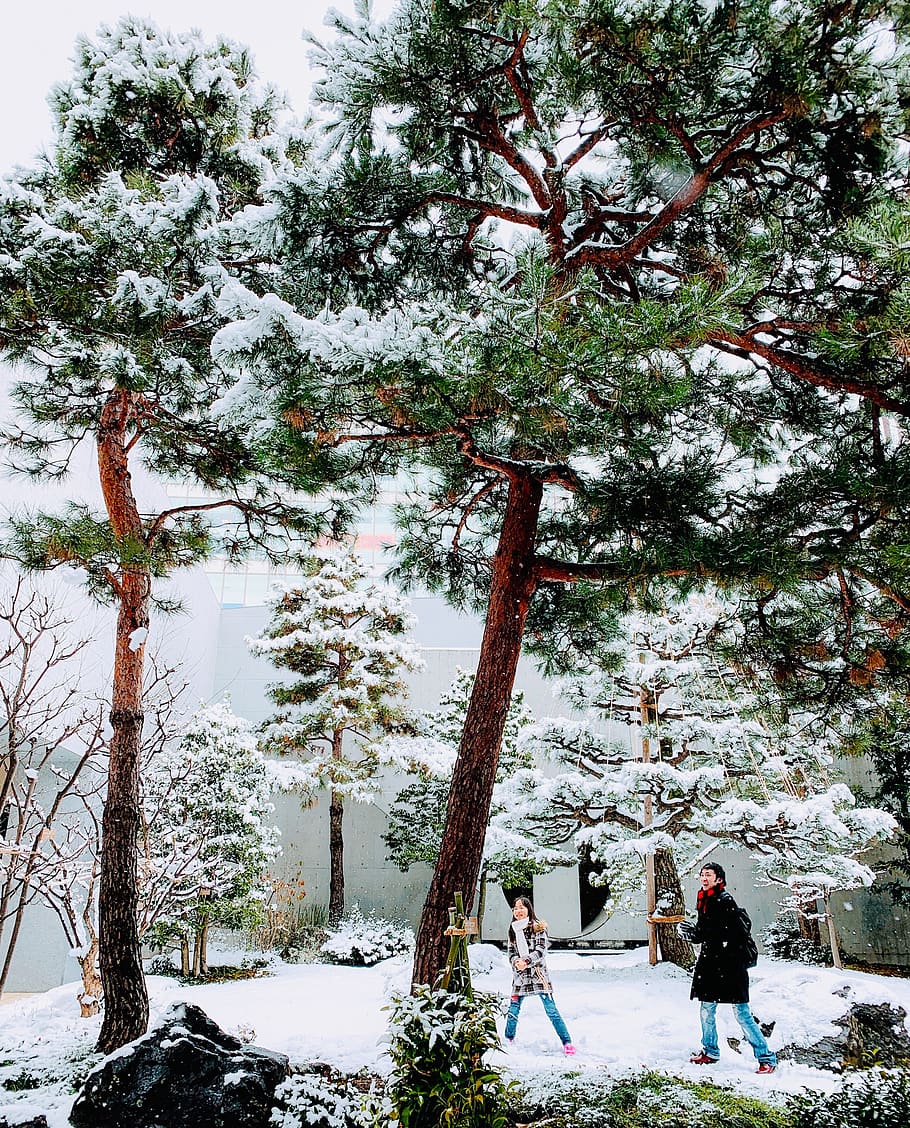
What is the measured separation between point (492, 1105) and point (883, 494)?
261 cm

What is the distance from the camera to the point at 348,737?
11062 millimetres

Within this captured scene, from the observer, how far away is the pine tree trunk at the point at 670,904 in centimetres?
711

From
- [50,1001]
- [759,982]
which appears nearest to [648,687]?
[759,982]

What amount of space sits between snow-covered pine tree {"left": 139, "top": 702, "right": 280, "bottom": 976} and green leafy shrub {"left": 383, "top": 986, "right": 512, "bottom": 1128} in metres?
4.37

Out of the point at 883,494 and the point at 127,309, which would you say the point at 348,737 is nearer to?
the point at 127,309

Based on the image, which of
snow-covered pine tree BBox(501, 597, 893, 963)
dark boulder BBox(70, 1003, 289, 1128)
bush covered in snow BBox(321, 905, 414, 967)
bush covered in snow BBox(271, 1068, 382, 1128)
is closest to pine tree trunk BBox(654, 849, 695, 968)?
snow-covered pine tree BBox(501, 597, 893, 963)

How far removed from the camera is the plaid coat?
4332mm

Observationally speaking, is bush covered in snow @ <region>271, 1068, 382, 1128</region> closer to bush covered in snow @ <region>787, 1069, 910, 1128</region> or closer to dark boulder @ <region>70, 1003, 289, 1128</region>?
dark boulder @ <region>70, 1003, 289, 1128</region>

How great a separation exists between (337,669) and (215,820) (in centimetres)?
237

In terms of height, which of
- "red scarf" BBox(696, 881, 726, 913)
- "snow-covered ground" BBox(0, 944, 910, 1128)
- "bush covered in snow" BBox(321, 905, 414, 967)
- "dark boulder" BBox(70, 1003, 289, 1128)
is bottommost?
"bush covered in snow" BBox(321, 905, 414, 967)

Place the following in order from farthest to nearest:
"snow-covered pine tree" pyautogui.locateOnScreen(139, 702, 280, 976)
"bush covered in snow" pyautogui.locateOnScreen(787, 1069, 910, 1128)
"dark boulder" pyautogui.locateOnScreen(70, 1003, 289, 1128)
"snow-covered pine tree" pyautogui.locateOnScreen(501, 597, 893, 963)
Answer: "snow-covered pine tree" pyautogui.locateOnScreen(139, 702, 280, 976), "snow-covered pine tree" pyautogui.locateOnScreen(501, 597, 893, 963), "bush covered in snow" pyautogui.locateOnScreen(787, 1069, 910, 1128), "dark boulder" pyautogui.locateOnScreen(70, 1003, 289, 1128)

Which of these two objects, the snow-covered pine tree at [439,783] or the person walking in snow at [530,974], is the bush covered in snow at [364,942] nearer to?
the snow-covered pine tree at [439,783]

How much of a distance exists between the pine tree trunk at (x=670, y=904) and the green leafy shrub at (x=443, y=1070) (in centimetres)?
478

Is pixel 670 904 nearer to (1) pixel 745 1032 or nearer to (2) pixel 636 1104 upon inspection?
(1) pixel 745 1032
